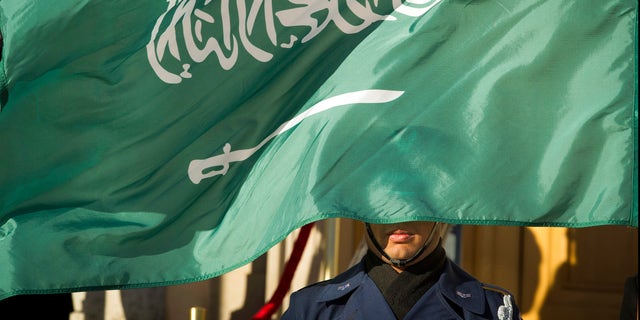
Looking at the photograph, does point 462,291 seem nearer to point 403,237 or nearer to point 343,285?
point 403,237

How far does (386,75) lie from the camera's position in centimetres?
392

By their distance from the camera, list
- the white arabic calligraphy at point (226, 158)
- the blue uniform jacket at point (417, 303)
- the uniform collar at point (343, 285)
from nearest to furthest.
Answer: the white arabic calligraphy at point (226, 158) < the blue uniform jacket at point (417, 303) < the uniform collar at point (343, 285)

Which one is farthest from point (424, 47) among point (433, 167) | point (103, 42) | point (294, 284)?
point (294, 284)

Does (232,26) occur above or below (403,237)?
above

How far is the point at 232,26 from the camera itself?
4.07 metres

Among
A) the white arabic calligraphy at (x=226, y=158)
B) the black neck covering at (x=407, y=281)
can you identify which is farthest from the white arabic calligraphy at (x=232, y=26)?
the black neck covering at (x=407, y=281)

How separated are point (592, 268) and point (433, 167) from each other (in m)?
2.96

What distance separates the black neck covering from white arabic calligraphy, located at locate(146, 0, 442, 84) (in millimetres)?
936

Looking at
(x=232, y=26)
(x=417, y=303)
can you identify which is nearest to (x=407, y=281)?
(x=417, y=303)

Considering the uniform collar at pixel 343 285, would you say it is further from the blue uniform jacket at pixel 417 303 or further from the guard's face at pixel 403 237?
the guard's face at pixel 403 237

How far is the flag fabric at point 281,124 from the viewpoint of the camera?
12.3ft

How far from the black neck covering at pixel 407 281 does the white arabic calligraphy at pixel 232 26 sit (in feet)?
3.07

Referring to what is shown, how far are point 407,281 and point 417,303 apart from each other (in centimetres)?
10

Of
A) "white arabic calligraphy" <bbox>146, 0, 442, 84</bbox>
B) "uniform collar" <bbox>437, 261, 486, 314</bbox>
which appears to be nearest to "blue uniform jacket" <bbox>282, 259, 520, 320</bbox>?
"uniform collar" <bbox>437, 261, 486, 314</bbox>
